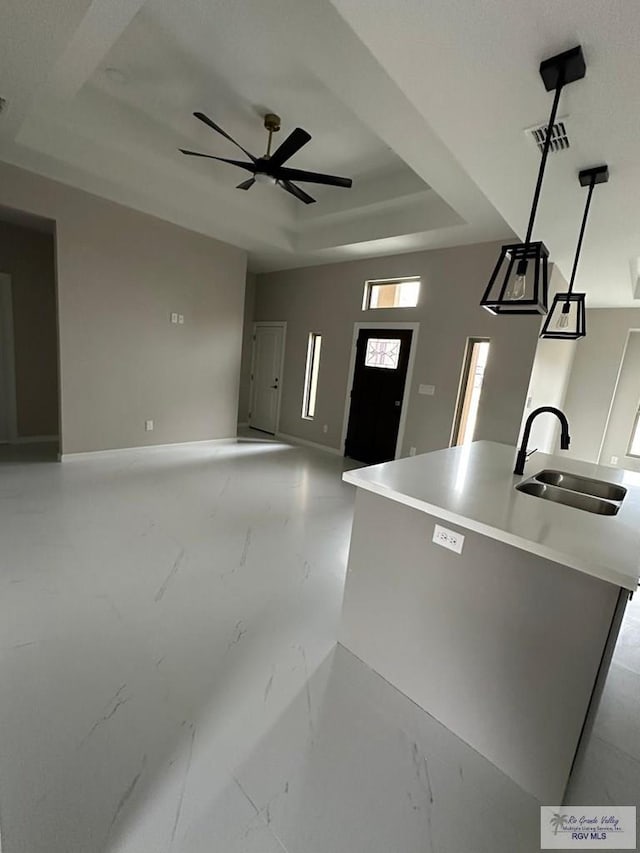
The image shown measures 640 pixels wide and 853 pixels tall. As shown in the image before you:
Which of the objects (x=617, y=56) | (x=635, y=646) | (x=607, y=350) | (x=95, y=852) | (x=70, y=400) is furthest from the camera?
(x=607, y=350)

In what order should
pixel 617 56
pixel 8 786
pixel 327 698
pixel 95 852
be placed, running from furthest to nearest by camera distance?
pixel 327 698 → pixel 617 56 → pixel 8 786 → pixel 95 852

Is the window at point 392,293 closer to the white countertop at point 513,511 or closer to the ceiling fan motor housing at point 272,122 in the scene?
the ceiling fan motor housing at point 272,122

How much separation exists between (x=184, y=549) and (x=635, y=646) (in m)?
2.91

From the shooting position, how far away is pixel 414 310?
187 inches

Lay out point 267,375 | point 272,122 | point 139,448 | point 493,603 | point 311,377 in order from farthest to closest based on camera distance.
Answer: point 267,375
point 311,377
point 139,448
point 272,122
point 493,603

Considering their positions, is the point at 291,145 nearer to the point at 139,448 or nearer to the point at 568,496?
the point at 568,496

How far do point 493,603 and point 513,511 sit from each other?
1.17 ft

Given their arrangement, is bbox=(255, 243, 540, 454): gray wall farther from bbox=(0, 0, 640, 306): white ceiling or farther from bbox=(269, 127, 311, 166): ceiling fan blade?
bbox=(269, 127, 311, 166): ceiling fan blade

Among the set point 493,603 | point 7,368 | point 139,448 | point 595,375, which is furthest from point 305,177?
point 595,375

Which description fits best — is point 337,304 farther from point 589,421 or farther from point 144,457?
point 589,421

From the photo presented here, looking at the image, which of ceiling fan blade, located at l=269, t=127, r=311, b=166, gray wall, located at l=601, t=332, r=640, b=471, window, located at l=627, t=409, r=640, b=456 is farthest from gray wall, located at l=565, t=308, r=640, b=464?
ceiling fan blade, located at l=269, t=127, r=311, b=166

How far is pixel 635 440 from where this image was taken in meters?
5.49

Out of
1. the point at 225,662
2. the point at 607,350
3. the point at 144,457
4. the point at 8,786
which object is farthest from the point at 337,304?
the point at 8,786

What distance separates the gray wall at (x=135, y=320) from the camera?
152 inches
